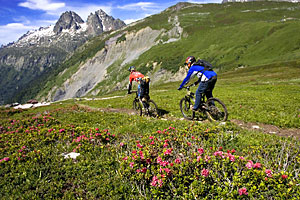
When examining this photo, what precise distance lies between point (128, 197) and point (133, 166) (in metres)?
0.79

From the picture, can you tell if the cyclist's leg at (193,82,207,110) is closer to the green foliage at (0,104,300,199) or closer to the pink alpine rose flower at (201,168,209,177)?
the green foliage at (0,104,300,199)

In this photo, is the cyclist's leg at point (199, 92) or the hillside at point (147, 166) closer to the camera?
the hillside at point (147, 166)

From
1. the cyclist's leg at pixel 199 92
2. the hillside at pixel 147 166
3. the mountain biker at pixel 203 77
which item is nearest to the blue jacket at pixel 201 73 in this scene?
the mountain biker at pixel 203 77

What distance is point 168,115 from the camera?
49.0 feet

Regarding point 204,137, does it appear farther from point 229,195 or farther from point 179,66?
point 179,66

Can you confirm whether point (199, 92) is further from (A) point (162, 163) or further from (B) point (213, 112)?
(A) point (162, 163)

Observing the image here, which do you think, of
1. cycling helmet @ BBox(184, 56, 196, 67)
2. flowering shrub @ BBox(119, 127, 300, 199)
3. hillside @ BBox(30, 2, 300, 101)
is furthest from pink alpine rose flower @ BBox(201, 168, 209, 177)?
hillside @ BBox(30, 2, 300, 101)

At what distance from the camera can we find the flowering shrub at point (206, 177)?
3.91 metres

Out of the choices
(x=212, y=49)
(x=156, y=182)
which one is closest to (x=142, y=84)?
(x=156, y=182)

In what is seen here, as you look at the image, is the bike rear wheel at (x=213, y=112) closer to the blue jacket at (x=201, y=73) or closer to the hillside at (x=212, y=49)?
the blue jacket at (x=201, y=73)

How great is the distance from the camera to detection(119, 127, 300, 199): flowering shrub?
154 inches

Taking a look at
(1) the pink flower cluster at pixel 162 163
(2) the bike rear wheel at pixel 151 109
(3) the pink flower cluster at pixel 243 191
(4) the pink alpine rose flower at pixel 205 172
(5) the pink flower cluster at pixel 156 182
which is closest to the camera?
(3) the pink flower cluster at pixel 243 191

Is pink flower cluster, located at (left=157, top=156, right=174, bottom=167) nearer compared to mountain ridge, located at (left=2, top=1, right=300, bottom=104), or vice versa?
pink flower cluster, located at (left=157, top=156, right=174, bottom=167)

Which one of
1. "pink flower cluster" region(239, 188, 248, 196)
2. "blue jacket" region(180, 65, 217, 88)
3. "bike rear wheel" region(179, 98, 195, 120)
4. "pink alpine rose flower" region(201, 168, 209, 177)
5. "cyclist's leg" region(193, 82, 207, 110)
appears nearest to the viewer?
"pink flower cluster" region(239, 188, 248, 196)
